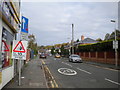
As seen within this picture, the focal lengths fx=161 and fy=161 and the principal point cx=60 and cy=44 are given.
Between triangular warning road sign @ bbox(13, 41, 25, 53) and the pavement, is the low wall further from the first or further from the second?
triangular warning road sign @ bbox(13, 41, 25, 53)

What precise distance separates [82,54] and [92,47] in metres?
7.81

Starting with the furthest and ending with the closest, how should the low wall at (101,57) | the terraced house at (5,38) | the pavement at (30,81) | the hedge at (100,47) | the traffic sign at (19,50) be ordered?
the hedge at (100,47), the low wall at (101,57), the traffic sign at (19,50), the pavement at (30,81), the terraced house at (5,38)

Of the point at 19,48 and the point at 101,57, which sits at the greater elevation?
the point at 19,48

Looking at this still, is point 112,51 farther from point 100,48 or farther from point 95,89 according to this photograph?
point 95,89

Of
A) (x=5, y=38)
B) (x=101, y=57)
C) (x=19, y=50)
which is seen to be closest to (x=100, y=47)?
(x=101, y=57)

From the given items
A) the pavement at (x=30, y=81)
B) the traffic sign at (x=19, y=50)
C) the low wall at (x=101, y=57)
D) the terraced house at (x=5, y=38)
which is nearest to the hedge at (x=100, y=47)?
the low wall at (x=101, y=57)

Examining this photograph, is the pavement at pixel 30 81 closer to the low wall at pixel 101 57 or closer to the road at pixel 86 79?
the road at pixel 86 79

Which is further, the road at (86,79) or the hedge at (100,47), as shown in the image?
the hedge at (100,47)

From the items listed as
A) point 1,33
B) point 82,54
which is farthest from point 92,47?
point 1,33

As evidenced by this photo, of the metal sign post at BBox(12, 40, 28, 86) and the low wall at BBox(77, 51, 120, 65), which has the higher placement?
the metal sign post at BBox(12, 40, 28, 86)

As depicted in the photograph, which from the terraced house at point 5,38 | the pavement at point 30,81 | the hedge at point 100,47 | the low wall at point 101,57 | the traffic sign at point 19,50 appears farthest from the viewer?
the hedge at point 100,47

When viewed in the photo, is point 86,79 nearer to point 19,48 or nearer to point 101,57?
point 19,48

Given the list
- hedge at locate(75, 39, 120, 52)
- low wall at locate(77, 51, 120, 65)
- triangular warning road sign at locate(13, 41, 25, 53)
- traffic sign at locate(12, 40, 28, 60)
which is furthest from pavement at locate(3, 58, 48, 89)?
hedge at locate(75, 39, 120, 52)

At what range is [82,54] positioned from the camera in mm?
42594
